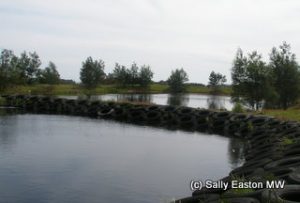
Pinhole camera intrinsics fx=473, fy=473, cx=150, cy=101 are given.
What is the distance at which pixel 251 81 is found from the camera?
5703cm

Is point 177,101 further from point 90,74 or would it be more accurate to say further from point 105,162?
point 105,162

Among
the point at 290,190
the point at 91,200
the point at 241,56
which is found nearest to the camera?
the point at 290,190

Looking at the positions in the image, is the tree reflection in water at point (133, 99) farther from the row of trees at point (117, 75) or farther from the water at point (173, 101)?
the row of trees at point (117, 75)

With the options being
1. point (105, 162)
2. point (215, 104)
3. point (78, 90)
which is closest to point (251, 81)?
point (215, 104)

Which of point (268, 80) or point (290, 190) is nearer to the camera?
point (290, 190)

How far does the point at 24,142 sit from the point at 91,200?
1392 centimetres

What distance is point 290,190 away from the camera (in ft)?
35.5

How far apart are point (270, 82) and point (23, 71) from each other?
6087 cm

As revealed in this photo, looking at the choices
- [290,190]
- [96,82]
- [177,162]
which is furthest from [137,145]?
[96,82]

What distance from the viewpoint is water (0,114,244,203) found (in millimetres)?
16938

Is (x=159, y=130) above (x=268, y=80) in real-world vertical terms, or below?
below

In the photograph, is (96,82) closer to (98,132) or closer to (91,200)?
(98,132)

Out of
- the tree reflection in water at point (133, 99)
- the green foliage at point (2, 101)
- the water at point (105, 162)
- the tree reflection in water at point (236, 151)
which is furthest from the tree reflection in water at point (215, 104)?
the tree reflection in water at point (236, 151)

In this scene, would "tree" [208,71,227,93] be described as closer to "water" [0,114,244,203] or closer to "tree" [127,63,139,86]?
"tree" [127,63,139,86]
